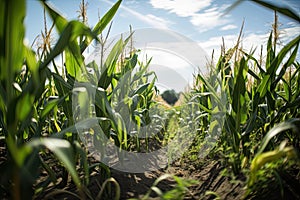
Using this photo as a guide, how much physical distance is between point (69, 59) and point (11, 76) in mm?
611

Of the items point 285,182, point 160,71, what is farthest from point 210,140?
point 160,71

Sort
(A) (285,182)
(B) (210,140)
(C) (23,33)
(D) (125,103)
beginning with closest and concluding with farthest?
(C) (23,33) < (A) (285,182) < (D) (125,103) < (B) (210,140)

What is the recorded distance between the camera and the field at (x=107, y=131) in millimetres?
900

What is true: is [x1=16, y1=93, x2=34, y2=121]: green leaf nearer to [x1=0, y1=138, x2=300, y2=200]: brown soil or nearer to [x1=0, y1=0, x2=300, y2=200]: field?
[x1=0, y1=0, x2=300, y2=200]: field

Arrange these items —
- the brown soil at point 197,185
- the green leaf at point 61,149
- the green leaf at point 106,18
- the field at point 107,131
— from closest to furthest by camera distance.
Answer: the green leaf at point 61,149
the field at point 107,131
the brown soil at point 197,185
the green leaf at point 106,18

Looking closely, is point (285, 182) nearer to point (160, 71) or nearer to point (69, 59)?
point (69, 59)

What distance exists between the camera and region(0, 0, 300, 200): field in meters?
0.90

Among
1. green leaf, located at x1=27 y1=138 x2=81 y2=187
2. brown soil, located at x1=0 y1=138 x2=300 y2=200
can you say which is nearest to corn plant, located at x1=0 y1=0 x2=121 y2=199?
green leaf, located at x1=27 y1=138 x2=81 y2=187

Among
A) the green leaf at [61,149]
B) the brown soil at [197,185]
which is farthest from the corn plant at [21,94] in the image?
the brown soil at [197,185]

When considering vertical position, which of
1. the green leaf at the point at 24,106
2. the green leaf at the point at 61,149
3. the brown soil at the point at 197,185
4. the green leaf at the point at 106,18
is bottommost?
the brown soil at the point at 197,185

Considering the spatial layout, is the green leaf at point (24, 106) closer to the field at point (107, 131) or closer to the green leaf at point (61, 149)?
the field at point (107, 131)

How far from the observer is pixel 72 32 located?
95 centimetres

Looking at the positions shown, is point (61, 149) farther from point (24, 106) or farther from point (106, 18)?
point (106, 18)

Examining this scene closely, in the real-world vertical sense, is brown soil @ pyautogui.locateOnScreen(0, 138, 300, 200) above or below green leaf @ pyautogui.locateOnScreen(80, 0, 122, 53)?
below
